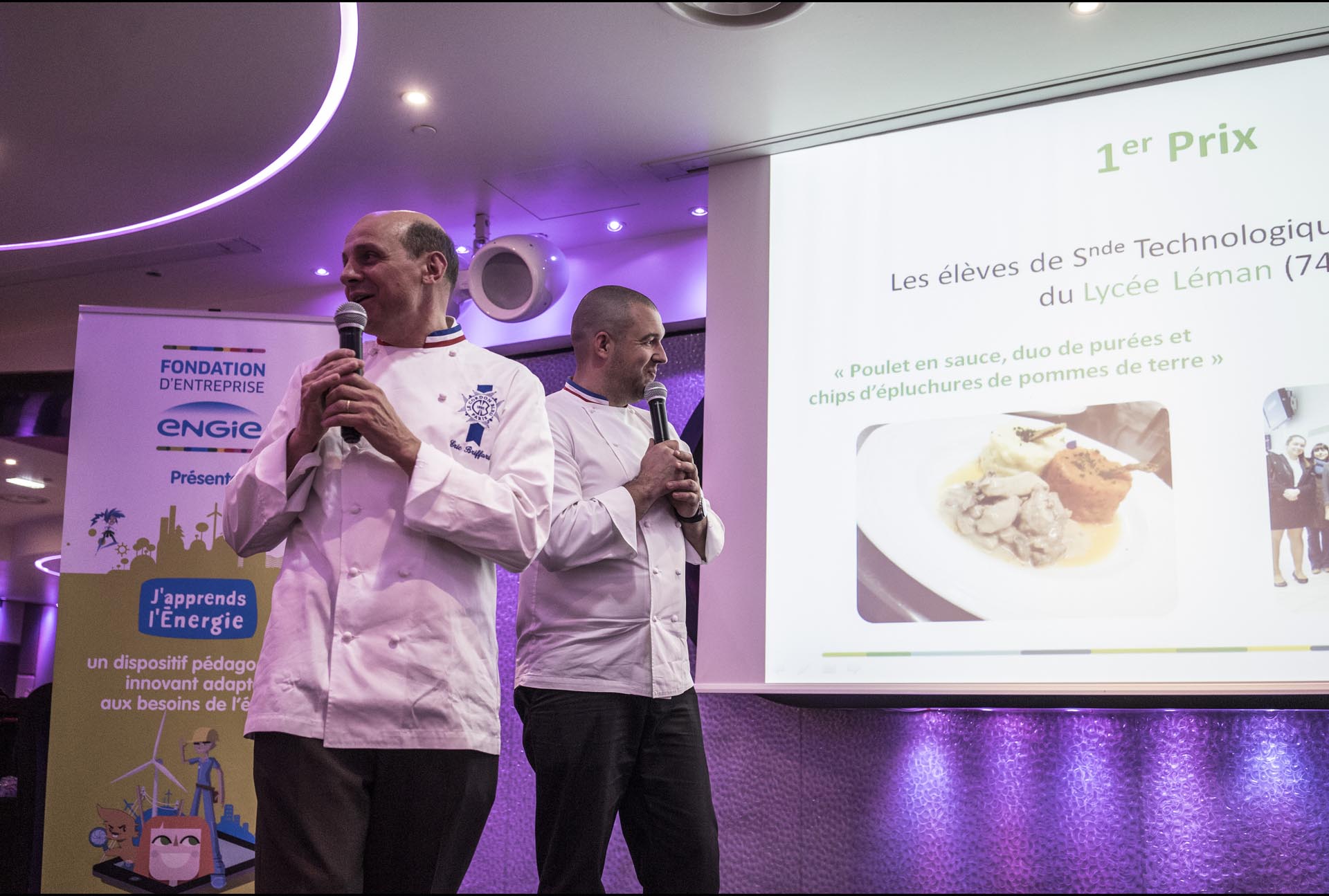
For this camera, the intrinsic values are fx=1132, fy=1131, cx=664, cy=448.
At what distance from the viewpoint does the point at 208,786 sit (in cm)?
350

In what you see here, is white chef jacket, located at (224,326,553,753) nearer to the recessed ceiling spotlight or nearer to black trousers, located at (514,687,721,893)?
black trousers, located at (514,687,721,893)

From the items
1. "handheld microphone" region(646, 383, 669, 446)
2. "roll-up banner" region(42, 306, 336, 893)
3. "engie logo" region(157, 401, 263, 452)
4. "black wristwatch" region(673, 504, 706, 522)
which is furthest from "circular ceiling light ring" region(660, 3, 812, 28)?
"engie logo" region(157, 401, 263, 452)

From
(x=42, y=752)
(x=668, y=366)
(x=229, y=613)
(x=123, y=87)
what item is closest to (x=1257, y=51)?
(x=668, y=366)

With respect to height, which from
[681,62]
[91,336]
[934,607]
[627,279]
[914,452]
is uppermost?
[681,62]

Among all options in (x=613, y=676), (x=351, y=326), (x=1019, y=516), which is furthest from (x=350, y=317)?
(x=1019, y=516)

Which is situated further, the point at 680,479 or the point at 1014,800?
the point at 1014,800

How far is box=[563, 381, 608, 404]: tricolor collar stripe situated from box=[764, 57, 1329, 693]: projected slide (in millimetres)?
1039

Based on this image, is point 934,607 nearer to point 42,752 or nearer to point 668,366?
point 668,366

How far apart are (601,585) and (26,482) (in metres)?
3.42

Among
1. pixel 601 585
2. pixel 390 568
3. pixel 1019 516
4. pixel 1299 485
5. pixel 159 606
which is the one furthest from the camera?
pixel 159 606

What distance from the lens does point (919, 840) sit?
11.4ft

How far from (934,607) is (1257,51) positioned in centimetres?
185

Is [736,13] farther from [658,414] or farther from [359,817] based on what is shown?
[359,817]

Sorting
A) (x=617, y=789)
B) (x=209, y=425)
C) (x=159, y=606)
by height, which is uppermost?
(x=209, y=425)
